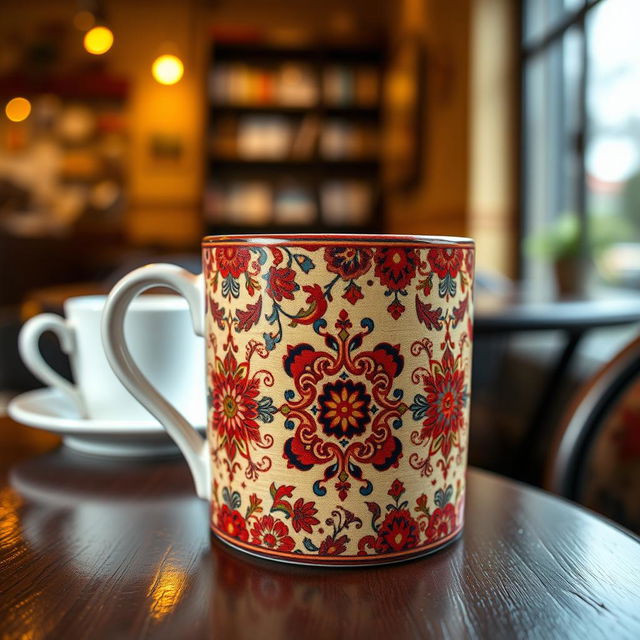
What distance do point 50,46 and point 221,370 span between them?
6.99 m

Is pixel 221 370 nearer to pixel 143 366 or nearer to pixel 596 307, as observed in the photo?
pixel 143 366

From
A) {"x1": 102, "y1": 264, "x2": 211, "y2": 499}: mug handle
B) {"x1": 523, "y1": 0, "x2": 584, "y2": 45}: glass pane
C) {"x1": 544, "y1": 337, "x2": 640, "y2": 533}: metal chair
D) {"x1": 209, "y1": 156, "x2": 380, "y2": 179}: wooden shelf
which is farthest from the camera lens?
{"x1": 209, "y1": 156, "x2": 380, "y2": 179}: wooden shelf

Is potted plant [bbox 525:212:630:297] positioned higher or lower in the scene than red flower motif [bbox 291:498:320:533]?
higher

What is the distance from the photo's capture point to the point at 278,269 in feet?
1.26

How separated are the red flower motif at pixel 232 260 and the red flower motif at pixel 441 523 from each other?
168 millimetres

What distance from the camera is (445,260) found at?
15.9 inches

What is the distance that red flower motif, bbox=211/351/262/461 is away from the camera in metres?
0.40

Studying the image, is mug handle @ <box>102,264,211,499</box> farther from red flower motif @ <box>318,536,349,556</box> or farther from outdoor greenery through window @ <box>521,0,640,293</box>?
outdoor greenery through window @ <box>521,0,640,293</box>

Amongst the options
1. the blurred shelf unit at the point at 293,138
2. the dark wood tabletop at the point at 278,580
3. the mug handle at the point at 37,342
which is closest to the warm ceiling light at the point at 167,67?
the blurred shelf unit at the point at 293,138

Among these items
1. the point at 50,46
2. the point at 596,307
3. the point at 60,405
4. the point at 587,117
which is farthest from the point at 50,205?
the point at 60,405

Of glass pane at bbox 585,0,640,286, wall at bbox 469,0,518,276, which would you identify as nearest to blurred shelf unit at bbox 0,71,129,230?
wall at bbox 469,0,518,276

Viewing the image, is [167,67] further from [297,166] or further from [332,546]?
[332,546]

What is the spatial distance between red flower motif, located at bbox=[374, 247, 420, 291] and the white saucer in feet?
0.77

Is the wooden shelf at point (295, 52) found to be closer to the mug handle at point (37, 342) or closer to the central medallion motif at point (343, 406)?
the mug handle at point (37, 342)
